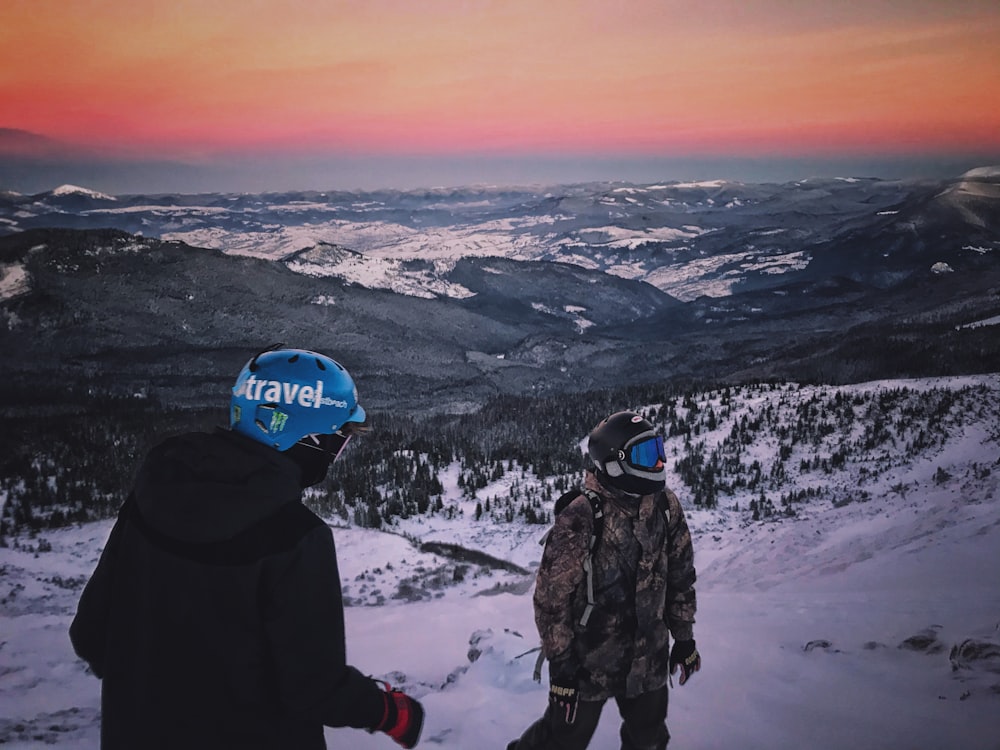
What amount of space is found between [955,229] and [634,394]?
163 m

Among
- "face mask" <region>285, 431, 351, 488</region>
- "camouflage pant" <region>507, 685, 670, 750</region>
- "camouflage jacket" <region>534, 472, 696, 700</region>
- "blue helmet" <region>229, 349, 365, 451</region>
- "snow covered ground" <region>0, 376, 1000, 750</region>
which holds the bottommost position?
"snow covered ground" <region>0, 376, 1000, 750</region>

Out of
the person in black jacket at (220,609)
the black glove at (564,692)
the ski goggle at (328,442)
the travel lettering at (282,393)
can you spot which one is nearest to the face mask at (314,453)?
the ski goggle at (328,442)

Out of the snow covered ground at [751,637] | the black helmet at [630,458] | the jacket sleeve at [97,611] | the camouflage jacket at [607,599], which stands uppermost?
the black helmet at [630,458]

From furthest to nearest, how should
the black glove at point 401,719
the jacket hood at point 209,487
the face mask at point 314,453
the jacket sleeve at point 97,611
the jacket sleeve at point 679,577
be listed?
the jacket sleeve at point 679,577 < the face mask at point 314,453 < the black glove at point 401,719 < the jacket sleeve at point 97,611 < the jacket hood at point 209,487

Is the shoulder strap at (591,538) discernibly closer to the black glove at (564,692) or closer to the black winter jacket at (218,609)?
the black glove at (564,692)

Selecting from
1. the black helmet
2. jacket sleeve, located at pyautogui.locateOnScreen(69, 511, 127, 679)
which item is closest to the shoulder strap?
the black helmet

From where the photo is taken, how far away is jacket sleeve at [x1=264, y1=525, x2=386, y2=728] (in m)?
2.10

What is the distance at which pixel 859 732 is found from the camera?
14.1ft

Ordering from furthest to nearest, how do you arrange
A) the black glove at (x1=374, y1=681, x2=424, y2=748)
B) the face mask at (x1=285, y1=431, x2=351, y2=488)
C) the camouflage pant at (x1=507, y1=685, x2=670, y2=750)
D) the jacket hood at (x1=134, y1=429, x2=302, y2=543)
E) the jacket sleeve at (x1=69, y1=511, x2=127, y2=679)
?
the camouflage pant at (x1=507, y1=685, x2=670, y2=750) < the face mask at (x1=285, y1=431, x2=351, y2=488) < the black glove at (x1=374, y1=681, x2=424, y2=748) < the jacket sleeve at (x1=69, y1=511, x2=127, y2=679) < the jacket hood at (x1=134, y1=429, x2=302, y2=543)

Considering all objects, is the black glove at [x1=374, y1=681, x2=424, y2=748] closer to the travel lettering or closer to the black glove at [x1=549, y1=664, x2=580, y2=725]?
the black glove at [x1=549, y1=664, x2=580, y2=725]

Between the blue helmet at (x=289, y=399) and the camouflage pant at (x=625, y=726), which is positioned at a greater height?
the blue helmet at (x=289, y=399)

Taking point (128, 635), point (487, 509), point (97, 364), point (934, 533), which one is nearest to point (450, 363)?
point (97, 364)

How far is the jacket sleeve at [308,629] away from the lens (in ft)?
6.88

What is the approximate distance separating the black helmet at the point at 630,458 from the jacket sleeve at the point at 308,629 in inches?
72.4
